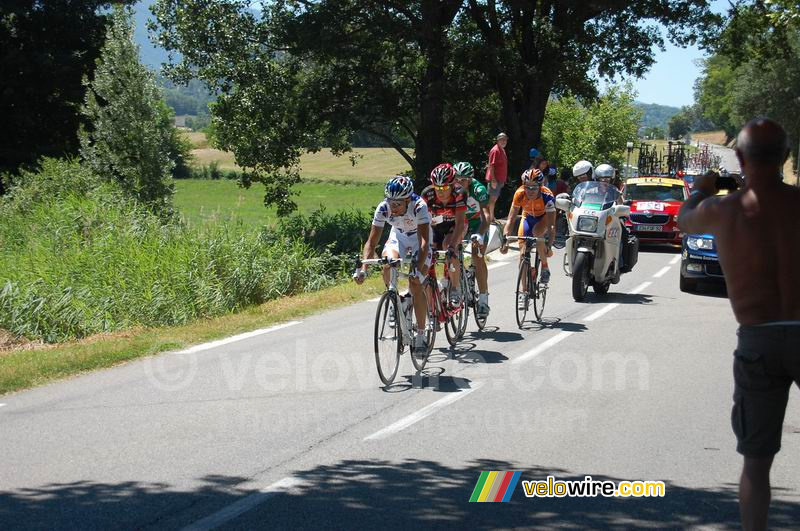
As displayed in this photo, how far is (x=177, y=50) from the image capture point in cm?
2977

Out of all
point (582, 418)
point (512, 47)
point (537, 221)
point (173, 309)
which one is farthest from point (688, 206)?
point (512, 47)

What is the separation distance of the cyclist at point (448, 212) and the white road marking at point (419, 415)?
1.89 meters

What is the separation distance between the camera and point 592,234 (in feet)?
45.7

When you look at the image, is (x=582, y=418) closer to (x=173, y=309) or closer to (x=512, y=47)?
(x=173, y=309)

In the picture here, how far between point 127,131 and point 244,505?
1987cm

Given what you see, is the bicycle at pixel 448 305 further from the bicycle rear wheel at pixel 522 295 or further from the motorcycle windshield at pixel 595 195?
the motorcycle windshield at pixel 595 195

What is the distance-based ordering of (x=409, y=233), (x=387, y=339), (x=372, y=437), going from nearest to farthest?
(x=372, y=437), (x=387, y=339), (x=409, y=233)

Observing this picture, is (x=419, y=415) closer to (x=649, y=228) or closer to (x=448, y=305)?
(x=448, y=305)

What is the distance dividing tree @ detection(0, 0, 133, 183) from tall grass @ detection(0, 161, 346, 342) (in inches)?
850

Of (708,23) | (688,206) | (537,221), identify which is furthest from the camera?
(708,23)

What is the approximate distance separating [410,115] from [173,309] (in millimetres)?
19520

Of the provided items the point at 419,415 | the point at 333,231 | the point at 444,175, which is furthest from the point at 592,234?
the point at 333,231

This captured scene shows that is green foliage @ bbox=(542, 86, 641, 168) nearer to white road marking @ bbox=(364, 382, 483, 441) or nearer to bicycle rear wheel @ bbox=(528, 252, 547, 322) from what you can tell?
bicycle rear wheel @ bbox=(528, 252, 547, 322)

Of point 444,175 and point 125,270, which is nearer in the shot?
point 444,175
